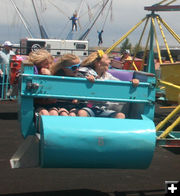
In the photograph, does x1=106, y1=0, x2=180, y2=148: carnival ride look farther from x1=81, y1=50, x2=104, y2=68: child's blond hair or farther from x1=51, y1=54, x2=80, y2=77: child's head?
x1=51, y1=54, x2=80, y2=77: child's head

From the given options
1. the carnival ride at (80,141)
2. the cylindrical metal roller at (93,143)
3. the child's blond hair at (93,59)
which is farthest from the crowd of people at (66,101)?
the cylindrical metal roller at (93,143)

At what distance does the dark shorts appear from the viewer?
348 cm

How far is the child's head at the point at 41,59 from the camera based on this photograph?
3.65m

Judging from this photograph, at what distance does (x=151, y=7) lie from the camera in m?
7.20

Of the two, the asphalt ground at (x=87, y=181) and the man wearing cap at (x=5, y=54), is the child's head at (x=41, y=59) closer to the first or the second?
the asphalt ground at (x=87, y=181)

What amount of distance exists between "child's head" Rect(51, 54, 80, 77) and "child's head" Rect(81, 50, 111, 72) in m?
0.33

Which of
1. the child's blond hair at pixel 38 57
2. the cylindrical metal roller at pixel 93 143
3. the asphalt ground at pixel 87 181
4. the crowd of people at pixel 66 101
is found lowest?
the asphalt ground at pixel 87 181

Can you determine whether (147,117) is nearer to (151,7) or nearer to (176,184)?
(176,184)

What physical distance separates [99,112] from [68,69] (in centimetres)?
49

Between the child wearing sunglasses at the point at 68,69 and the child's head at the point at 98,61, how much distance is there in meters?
0.33

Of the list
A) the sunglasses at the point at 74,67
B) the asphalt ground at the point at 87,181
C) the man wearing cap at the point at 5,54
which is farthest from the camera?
the man wearing cap at the point at 5,54

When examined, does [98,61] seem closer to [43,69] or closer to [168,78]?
[43,69]

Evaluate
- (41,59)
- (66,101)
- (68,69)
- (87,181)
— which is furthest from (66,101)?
(87,181)

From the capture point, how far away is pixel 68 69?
11.8 ft
